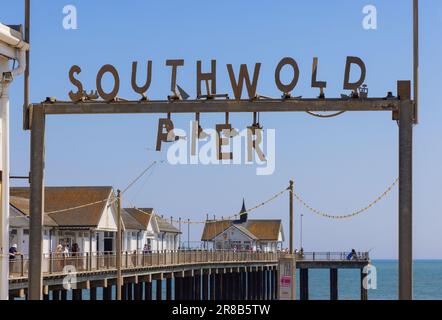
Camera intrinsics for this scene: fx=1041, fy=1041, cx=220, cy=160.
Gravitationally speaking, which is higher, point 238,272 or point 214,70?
point 214,70

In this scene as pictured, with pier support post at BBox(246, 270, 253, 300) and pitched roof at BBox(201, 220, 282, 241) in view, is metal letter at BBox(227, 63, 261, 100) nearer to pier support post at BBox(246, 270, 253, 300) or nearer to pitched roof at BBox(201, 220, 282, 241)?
pier support post at BBox(246, 270, 253, 300)

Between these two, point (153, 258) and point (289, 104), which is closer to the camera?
point (289, 104)

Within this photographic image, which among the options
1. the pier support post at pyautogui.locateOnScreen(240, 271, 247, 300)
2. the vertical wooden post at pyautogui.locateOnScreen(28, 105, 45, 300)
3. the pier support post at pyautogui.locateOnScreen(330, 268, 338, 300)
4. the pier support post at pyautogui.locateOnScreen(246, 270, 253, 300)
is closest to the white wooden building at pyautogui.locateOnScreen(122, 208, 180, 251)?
the pier support post at pyautogui.locateOnScreen(240, 271, 247, 300)

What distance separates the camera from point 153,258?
59188 millimetres

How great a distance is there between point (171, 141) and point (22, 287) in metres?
19.5

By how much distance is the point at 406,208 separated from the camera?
61.9 ft

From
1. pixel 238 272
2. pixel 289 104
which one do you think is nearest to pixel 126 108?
pixel 289 104

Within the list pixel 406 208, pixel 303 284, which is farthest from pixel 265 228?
pixel 406 208

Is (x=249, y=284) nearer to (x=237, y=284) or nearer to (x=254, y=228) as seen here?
(x=237, y=284)

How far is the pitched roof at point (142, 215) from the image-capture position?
2938 inches

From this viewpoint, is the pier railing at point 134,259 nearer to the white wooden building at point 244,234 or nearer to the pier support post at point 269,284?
the pier support post at point 269,284

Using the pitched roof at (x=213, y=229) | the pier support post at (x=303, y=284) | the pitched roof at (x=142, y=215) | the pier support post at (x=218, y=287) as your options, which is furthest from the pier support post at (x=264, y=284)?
the pitched roof at (x=142, y=215)
